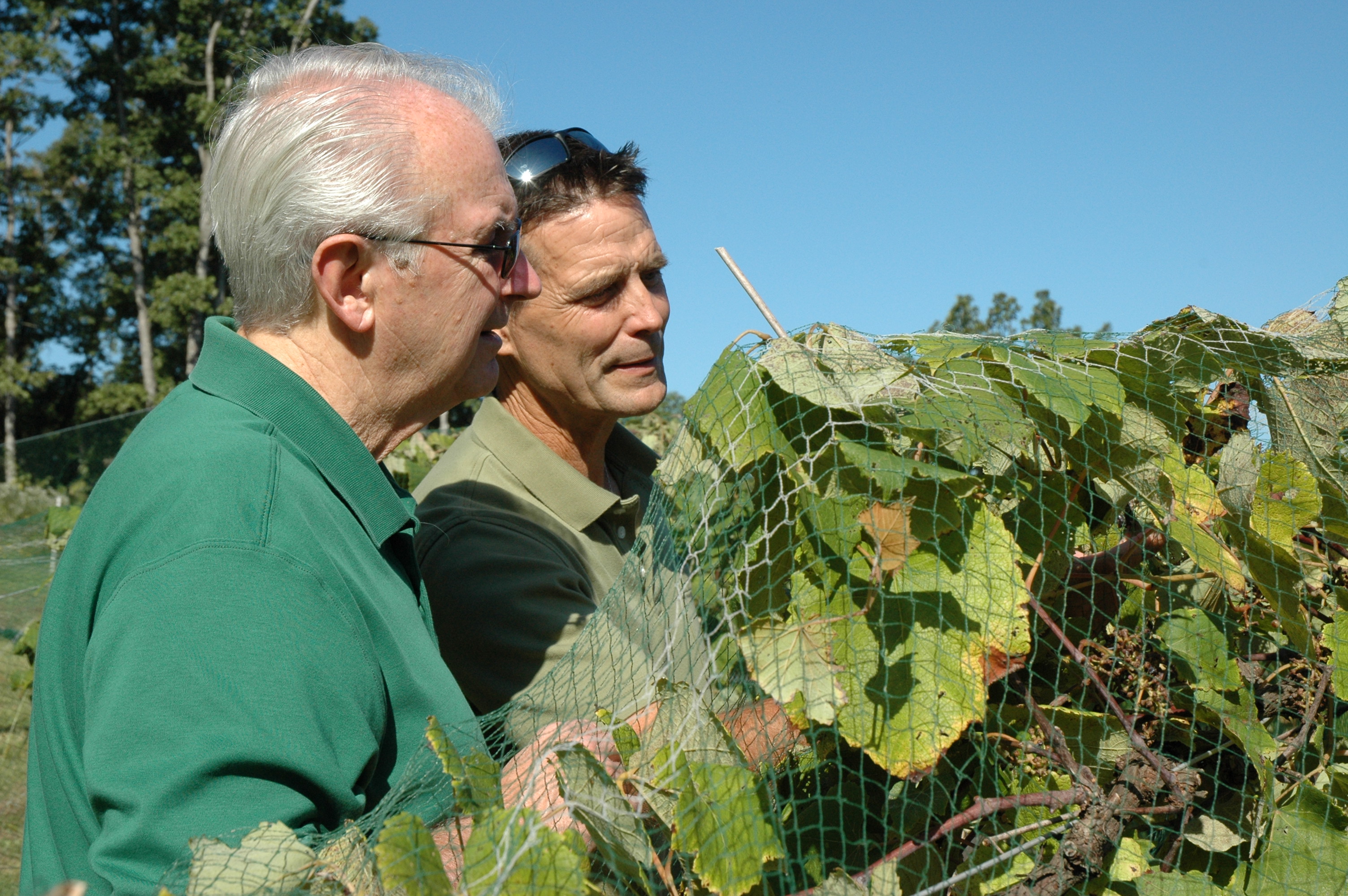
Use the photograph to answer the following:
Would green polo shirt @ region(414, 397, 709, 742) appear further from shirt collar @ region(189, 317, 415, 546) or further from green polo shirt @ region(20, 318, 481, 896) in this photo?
shirt collar @ region(189, 317, 415, 546)

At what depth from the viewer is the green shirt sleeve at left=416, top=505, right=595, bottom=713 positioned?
6.45 ft

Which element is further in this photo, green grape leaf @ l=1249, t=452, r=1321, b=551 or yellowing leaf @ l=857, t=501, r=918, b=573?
green grape leaf @ l=1249, t=452, r=1321, b=551

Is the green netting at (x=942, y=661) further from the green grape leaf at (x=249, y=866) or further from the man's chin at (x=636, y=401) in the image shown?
the man's chin at (x=636, y=401)

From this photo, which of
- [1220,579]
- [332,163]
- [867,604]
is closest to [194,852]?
[867,604]

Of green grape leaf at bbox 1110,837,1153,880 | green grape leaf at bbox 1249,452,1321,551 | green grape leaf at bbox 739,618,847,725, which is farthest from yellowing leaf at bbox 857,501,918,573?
green grape leaf at bbox 1249,452,1321,551

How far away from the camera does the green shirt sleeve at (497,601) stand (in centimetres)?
197

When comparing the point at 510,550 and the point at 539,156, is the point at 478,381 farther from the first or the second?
the point at 539,156

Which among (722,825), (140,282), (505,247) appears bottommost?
(140,282)

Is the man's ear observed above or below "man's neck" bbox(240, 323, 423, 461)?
above

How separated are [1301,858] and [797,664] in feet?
2.45

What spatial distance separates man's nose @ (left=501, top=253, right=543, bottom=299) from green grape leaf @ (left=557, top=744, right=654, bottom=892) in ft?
3.52

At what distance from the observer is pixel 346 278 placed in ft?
5.65

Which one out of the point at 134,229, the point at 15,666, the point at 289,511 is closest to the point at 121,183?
the point at 134,229

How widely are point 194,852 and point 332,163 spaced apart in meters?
1.08
